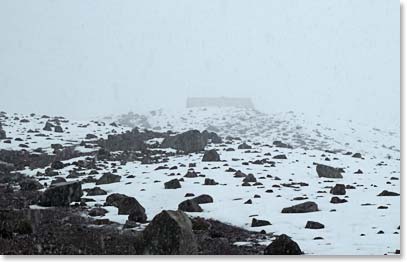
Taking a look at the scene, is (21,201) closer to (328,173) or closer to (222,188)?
(222,188)

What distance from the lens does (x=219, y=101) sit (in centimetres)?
8081

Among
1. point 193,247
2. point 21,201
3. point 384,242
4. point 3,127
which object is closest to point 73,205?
point 21,201

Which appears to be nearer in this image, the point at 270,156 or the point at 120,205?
the point at 120,205

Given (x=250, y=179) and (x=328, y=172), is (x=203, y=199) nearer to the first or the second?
(x=250, y=179)

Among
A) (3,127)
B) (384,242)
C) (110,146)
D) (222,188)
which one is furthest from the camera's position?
(3,127)

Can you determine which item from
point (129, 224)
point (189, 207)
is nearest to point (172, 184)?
point (189, 207)

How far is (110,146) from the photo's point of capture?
30.4m

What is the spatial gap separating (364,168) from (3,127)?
25547 mm

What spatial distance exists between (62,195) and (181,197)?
3729 millimetres

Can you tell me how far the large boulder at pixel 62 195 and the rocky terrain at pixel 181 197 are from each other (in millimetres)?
32

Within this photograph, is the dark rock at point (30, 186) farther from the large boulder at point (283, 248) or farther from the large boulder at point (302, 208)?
the large boulder at point (283, 248)

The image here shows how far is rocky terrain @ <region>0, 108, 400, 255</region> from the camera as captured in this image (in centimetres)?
887

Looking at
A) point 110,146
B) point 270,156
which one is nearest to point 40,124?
point 110,146

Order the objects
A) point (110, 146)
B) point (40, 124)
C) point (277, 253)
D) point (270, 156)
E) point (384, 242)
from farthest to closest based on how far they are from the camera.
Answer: point (40, 124) → point (110, 146) → point (270, 156) → point (384, 242) → point (277, 253)
